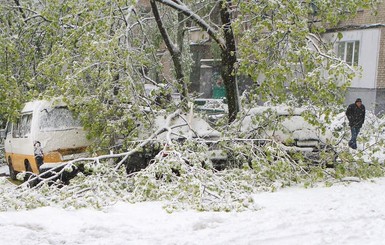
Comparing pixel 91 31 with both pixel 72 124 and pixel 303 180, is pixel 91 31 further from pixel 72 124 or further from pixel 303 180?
pixel 303 180

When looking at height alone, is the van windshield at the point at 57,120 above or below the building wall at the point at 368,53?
below

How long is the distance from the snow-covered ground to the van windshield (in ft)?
12.0

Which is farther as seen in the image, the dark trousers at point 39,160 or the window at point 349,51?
the window at point 349,51

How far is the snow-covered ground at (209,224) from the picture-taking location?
5.62 m

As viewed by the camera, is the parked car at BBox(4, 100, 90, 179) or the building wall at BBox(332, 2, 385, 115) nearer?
the parked car at BBox(4, 100, 90, 179)

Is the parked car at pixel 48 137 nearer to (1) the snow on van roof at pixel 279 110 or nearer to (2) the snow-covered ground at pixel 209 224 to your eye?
(2) the snow-covered ground at pixel 209 224

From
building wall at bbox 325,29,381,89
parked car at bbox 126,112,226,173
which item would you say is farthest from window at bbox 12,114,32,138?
building wall at bbox 325,29,381,89

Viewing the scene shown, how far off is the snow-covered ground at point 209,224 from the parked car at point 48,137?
3.22 m

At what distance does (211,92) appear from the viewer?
31094mm

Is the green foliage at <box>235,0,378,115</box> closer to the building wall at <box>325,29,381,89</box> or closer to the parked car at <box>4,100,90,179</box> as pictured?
the parked car at <box>4,100,90,179</box>

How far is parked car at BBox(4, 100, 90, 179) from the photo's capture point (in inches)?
392

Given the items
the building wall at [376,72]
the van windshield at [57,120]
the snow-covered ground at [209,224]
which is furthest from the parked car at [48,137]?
the building wall at [376,72]

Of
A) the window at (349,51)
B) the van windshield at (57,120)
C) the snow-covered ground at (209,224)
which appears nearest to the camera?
the snow-covered ground at (209,224)

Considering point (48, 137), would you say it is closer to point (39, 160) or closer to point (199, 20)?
point (39, 160)
